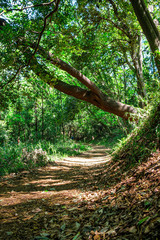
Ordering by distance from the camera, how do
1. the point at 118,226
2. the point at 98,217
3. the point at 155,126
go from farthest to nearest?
the point at 155,126, the point at 98,217, the point at 118,226

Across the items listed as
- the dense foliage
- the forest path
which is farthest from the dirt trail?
the dense foliage

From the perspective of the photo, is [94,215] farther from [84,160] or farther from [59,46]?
[84,160]

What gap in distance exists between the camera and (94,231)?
1534 mm

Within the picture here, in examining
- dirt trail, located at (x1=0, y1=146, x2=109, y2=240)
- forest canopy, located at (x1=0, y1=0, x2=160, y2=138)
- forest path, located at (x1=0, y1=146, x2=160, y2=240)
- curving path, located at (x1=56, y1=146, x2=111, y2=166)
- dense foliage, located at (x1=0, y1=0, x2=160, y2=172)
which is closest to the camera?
forest path, located at (x1=0, y1=146, x2=160, y2=240)

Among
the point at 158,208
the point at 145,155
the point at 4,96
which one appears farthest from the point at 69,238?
the point at 4,96

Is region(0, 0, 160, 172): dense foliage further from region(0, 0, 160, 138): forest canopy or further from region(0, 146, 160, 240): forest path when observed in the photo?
region(0, 146, 160, 240): forest path

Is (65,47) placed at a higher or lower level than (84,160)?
higher

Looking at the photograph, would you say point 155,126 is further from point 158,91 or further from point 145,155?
point 158,91

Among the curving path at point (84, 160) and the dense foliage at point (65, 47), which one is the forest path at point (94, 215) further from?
the curving path at point (84, 160)

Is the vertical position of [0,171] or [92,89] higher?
[92,89]

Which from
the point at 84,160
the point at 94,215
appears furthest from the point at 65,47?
the point at 84,160

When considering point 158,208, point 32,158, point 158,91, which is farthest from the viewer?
point 32,158

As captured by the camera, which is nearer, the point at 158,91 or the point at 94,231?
the point at 94,231

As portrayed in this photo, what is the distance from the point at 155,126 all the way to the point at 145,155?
59cm
